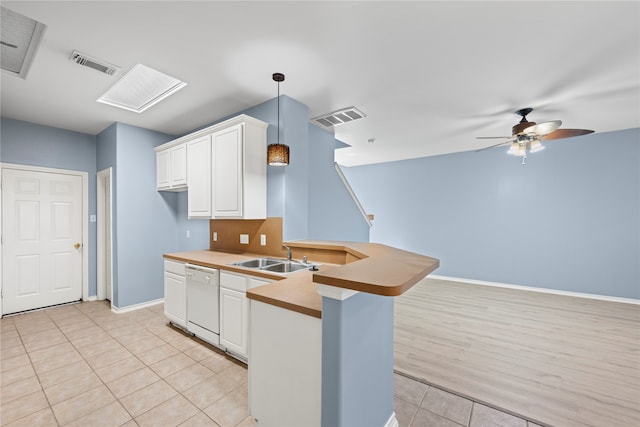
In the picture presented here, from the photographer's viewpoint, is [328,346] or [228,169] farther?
[228,169]

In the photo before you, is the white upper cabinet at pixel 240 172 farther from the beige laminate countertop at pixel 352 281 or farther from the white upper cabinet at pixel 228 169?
the beige laminate countertop at pixel 352 281

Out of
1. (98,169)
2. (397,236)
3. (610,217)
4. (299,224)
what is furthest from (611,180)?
(98,169)

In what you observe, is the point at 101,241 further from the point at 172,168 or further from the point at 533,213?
the point at 533,213

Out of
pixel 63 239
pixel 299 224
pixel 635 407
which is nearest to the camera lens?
pixel 635 407

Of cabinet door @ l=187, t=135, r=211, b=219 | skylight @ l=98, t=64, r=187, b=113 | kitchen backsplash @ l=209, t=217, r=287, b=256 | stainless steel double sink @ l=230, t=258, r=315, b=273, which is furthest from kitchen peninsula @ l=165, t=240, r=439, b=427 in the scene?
skylight @ l=98, t=64, r=187, b=113

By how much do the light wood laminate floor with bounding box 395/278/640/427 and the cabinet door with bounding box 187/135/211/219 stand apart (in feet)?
9.27

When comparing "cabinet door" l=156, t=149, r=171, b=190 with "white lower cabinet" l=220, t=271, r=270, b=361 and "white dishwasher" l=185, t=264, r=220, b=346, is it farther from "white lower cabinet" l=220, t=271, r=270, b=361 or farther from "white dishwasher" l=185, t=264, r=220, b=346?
"white lower cabinet" l=220, t=271, r=270, b=361

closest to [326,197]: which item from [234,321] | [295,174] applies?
[295,174]

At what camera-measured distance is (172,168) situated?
12.4 ft

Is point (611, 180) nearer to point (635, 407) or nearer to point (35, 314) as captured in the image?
point (635, 407)

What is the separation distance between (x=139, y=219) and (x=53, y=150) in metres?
1.71

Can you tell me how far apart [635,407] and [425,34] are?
324 centimetres

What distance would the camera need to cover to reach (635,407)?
1956mm

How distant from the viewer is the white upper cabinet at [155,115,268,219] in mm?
2930
